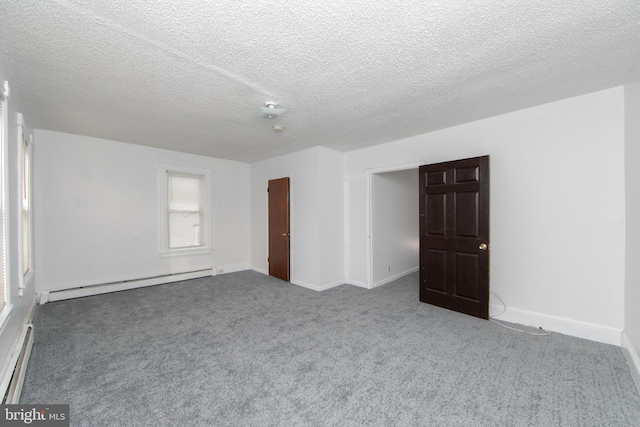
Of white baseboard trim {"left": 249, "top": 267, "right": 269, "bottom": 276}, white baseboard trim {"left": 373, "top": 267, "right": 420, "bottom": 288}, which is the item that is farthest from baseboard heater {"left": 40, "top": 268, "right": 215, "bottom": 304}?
white baseboard trim {"left": 373, "top": 267, "right": 420, "bottom": 288}

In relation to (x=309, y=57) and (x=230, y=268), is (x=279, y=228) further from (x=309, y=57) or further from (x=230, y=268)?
(x=309, y=57)

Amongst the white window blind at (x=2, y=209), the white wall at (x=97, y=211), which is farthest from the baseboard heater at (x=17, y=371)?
the white wall at (x=97, y=211)

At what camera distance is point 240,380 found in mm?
2031

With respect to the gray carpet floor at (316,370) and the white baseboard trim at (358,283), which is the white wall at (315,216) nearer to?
the white baseboard trim at (358,283)

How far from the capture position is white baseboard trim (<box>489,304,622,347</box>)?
8.27ft

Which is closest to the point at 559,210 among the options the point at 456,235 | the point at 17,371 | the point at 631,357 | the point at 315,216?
the point at 456,235

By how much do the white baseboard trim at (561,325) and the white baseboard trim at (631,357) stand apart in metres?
0.10

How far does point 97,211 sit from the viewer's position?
418 centimetres

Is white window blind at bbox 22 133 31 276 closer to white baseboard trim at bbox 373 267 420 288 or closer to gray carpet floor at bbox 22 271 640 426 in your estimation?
gray carpet floor at bbox 22 271 640 426

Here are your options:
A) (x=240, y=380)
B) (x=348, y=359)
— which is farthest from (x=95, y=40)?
(x=348, y=359)

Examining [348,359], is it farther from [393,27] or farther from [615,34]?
[615,34]

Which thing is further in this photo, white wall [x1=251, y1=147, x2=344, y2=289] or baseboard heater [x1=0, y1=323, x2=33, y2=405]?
white wall [x1=251, y1=147, x2=344, y2=289]

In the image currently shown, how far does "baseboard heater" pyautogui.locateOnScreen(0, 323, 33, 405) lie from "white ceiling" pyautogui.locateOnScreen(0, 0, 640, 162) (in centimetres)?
221

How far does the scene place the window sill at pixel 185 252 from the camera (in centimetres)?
482
